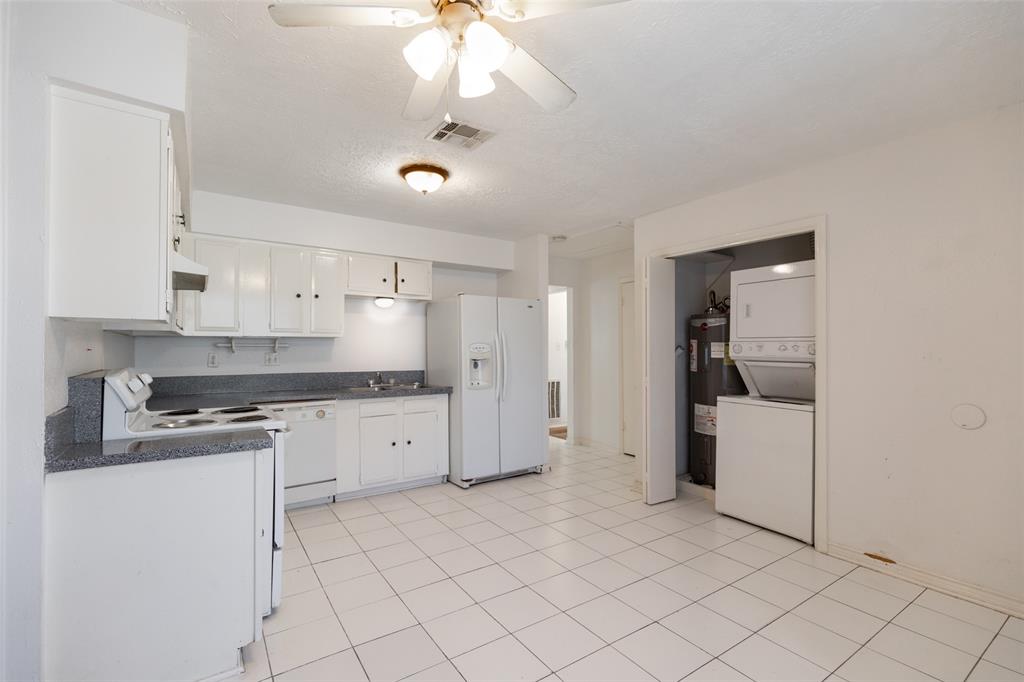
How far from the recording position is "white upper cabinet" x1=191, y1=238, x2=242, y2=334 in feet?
11.5

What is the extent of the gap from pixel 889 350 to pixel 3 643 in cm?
400

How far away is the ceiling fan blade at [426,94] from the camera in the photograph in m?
1.57

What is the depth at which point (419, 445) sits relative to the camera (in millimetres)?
4219

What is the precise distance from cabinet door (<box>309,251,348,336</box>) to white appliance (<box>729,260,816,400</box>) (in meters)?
3.25

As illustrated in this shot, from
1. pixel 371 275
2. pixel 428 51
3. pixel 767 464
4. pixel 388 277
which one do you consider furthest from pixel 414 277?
pixel 767 464

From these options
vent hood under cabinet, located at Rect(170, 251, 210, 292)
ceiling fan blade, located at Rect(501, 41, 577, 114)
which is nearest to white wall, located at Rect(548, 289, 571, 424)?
vent hood under cabinet, located at Rect(170, 251, 210, 292)

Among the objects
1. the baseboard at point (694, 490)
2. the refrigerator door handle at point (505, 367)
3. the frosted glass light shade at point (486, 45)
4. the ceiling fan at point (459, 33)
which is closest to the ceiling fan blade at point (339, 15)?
the ceiling fan at point (459, 33)

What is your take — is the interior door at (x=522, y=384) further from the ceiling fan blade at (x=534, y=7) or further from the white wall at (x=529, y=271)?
the ceiling fan blade at (x=534, y=7)

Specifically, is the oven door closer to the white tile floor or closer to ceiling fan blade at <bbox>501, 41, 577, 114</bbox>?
the white tile floor

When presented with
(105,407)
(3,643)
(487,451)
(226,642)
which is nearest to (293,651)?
(226,642)

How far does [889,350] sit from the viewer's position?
8.61 feet

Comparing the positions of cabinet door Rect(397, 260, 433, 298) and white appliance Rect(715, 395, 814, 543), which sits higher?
cabinet door Rect(397, 260, 433, 298)

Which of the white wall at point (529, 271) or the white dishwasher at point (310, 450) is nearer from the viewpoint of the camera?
the white dishwasher at point (310, 450)

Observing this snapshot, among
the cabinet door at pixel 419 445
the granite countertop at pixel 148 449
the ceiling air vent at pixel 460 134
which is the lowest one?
the cabinet door at pixel 419 445
